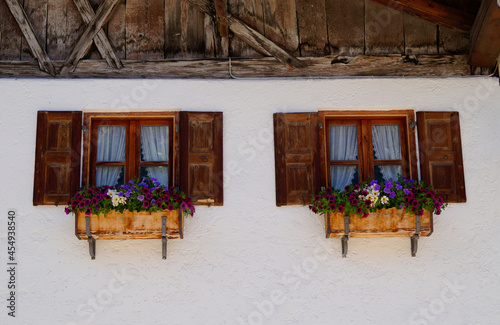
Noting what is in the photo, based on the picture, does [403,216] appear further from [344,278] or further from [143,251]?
[143,251]

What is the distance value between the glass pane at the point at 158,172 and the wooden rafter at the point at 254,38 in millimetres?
1440

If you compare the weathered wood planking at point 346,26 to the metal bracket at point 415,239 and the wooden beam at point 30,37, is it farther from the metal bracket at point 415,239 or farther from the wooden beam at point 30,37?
the wooden beam at point 30,37

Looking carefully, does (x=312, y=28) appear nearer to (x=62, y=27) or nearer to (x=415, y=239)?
(x=415, y=239)

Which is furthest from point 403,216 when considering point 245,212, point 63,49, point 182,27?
point 63,49

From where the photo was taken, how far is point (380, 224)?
625cm

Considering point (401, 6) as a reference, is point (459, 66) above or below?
below

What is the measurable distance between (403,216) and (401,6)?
2086 millimetres

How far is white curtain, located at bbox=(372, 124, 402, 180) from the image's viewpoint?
22.3 feet

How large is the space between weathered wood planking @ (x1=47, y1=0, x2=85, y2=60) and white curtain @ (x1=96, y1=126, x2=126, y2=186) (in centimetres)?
83

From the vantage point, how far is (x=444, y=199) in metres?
6.56

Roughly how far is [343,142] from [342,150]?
0.08m

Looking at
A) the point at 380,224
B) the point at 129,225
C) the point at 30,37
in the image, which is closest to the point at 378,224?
the point at 380,224

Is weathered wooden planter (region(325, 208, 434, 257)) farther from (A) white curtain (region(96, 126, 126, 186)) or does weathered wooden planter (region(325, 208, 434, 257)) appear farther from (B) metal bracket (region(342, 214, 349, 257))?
(A) white curtain (region(96, 126, 126, 186))

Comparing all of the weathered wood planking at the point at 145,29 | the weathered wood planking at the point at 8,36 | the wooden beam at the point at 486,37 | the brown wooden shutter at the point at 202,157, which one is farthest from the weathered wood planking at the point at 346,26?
the weathered wood planking at the point at 8,36
